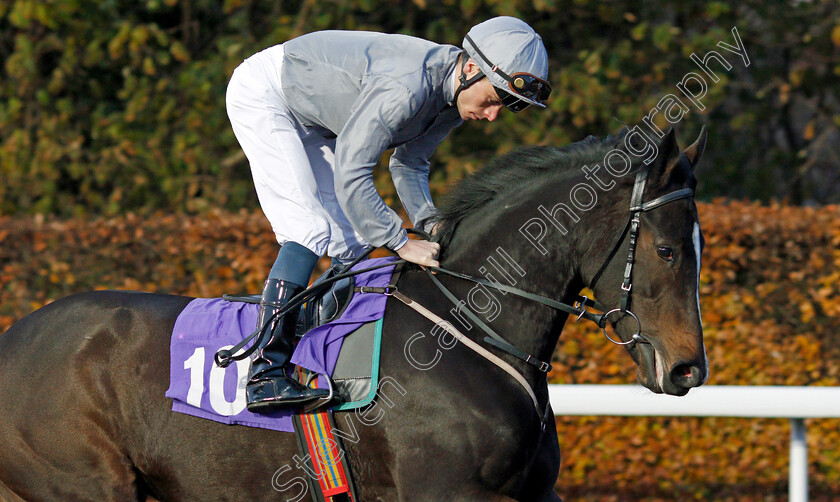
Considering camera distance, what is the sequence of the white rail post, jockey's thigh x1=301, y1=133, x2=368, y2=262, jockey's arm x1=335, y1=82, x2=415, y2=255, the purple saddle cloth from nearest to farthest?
jockey's arm x1=335, y1=82, x2=415, y2=255 < the purple saddle cloth < jockey's thigh x1=301, y1=133, x2=368, y2=262 < the white rail post

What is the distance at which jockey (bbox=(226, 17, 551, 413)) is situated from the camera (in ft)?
8.86

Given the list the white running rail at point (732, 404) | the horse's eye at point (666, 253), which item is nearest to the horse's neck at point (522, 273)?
the horse's eye at point (666, 253)

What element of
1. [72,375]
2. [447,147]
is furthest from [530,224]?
[447,147]

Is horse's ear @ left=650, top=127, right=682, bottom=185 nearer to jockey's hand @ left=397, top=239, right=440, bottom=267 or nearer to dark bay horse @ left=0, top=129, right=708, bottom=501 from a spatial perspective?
dark bay horse @ left=0, top=129, right=708, bottom=501

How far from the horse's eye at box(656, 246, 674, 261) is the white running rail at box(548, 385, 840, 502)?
156cm

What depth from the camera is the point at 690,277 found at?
2.56m

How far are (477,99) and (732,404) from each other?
218cm

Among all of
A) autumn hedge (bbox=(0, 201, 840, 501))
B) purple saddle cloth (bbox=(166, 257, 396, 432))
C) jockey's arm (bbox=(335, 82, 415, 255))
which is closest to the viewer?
jockey's arm (bbox=(335, 82, 415, 255))

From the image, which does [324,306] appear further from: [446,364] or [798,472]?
[798,472]

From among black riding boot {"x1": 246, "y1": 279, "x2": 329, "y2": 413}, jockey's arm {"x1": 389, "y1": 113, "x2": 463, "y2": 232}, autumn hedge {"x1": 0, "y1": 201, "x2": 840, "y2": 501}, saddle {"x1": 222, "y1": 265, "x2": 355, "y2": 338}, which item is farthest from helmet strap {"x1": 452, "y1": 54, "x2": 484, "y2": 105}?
autumn hedge {"x1": 0, "y1": 201, "x2": 840, "y2": 501}

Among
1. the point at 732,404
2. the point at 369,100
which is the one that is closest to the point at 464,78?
the point at 369,100

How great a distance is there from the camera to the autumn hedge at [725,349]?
4.71 meters

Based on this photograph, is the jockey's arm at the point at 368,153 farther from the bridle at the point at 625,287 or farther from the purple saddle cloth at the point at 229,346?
the bridle at the point at 625,287

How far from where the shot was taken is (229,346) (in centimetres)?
286
